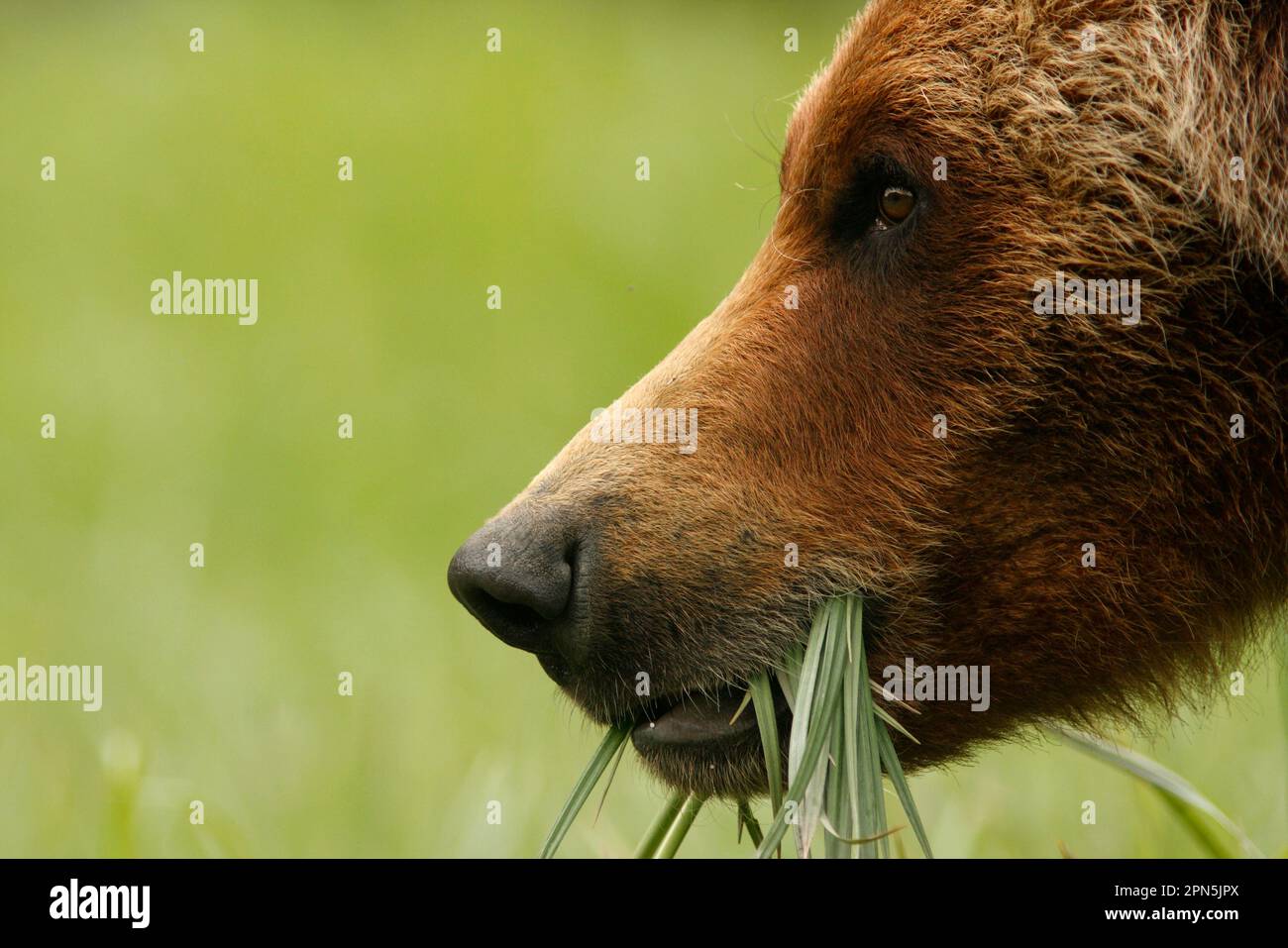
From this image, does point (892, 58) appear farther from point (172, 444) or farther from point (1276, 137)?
point (172, 444)

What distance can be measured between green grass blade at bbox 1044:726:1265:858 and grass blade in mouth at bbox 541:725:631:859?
3.69ft

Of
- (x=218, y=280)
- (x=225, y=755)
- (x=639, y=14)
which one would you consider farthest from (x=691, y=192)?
(x=225, y=755)

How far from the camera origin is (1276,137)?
3570mm

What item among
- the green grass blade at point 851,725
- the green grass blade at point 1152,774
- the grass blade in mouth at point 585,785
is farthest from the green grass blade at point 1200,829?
the grass blade in mouth at point 585,785

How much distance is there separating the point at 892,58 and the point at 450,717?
3975 mm

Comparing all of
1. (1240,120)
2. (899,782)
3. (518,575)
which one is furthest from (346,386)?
(1240,120)

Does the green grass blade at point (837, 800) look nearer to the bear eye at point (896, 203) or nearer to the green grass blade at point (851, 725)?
the green grass blade at point (851, 725)

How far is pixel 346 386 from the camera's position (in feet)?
33.4

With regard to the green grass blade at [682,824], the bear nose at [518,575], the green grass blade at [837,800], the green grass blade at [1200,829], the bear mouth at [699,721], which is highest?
the bear nose at [518,575]

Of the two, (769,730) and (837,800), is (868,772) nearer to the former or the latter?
(837,800)

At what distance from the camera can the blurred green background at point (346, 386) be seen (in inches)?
233

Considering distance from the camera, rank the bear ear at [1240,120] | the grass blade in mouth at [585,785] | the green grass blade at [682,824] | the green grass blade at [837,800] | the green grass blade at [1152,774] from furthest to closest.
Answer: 1. the green grass blade at [1152,774]
2. the green grass blade at [682,824]
3. the grass blade in mouth at [585,785]
4. the green grass blade at [837,800]
5. the bear ear at [1240,120]

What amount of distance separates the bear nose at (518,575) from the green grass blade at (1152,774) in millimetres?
1377

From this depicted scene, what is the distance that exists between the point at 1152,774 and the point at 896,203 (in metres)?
1.63
